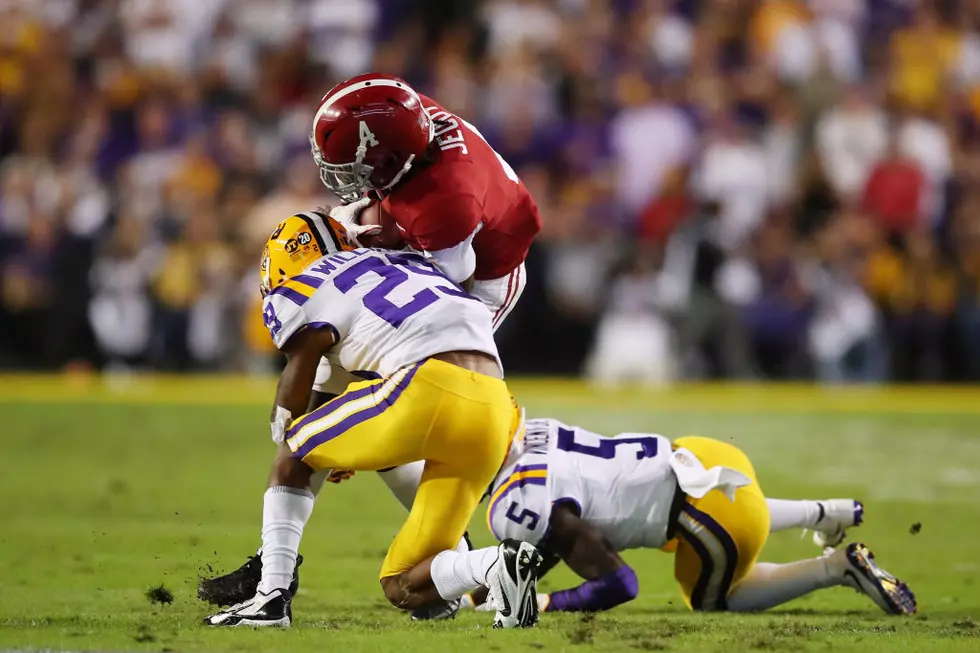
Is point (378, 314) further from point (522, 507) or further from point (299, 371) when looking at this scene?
point (522, 507)

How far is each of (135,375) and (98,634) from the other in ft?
31.1

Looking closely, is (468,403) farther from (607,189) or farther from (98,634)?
(607,189)

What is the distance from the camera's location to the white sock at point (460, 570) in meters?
4.55

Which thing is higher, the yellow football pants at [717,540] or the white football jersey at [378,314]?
the white football jersey at [378,314]

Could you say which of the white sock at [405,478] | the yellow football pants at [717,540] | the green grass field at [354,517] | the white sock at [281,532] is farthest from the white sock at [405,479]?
the yellow football pants at [717,540]

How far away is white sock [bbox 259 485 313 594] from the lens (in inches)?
187

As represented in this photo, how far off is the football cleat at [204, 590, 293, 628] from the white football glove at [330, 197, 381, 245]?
127cm

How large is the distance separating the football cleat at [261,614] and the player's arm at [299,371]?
0.51 meters

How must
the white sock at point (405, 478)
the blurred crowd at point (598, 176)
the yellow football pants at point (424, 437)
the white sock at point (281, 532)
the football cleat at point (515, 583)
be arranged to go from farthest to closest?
the blurred crowd at point (598, 176) < the white sock at point (405, 478) < the white sock at point (281, 532) < the yellow football pants at point (424, 437) < the football cleat at point (515, 583)

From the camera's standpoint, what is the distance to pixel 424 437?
4.65 m

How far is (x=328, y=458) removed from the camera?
15.4 ft

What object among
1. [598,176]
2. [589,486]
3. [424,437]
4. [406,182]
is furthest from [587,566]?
[598,176]

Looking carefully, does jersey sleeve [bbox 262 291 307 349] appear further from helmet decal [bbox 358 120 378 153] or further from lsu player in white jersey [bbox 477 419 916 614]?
lsu player in white jersey [bbox 477 419 916 614]

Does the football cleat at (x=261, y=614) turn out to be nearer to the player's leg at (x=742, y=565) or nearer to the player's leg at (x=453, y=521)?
the player's leg at (x=453, y=521)
